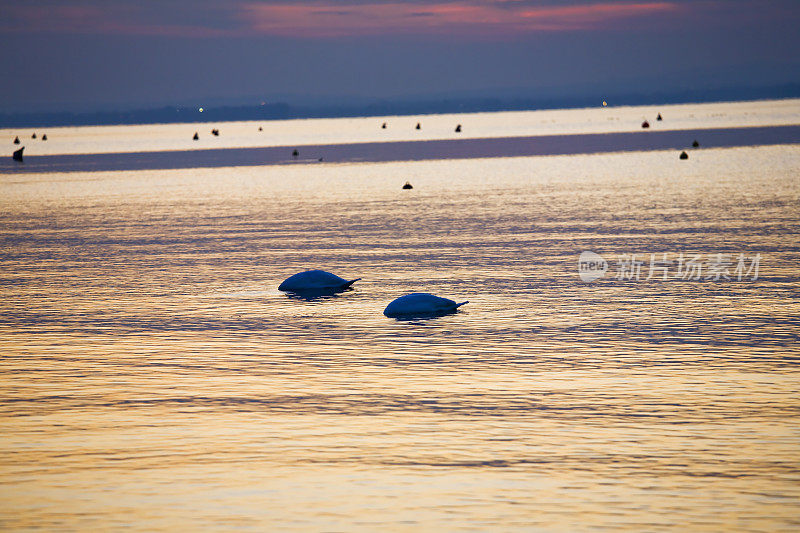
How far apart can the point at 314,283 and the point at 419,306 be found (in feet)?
15.3

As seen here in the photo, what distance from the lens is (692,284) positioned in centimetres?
A: 2709

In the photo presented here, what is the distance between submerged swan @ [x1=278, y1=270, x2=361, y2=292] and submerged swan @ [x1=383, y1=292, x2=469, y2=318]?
3841mm

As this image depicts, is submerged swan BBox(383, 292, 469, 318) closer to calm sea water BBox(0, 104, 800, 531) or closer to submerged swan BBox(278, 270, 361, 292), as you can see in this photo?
calm sea water BBox(0, 104, 800, 531)

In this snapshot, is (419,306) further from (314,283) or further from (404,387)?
(404,387)

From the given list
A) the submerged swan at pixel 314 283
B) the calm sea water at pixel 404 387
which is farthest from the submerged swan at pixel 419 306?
the submerged swan at pixel 314 283

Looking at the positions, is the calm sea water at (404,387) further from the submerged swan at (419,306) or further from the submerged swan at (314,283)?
the submerged swan at (314,283)

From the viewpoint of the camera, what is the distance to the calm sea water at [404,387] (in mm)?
12273

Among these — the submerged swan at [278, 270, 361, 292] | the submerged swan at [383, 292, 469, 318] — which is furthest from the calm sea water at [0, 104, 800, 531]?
the submerged swan at [278, 270, 361, 292]

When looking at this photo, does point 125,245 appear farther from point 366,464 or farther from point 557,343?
point 366,464

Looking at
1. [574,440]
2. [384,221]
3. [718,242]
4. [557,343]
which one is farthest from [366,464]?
[384,221]

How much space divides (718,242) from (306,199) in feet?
98.9

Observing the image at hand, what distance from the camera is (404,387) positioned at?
17.4m

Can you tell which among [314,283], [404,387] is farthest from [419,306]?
[404,387]

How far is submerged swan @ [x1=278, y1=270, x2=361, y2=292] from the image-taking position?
27625 mm
